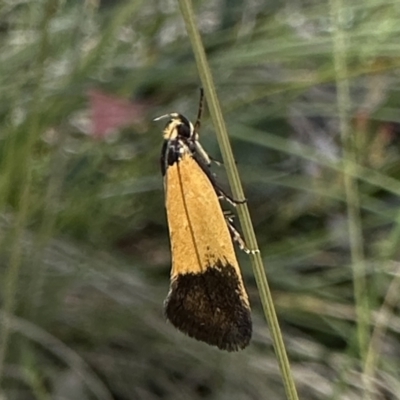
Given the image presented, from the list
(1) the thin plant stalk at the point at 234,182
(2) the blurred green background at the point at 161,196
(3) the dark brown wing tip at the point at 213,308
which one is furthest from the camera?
(2) the blurred green background at the point at 161,196

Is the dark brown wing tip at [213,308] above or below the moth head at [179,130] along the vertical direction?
below

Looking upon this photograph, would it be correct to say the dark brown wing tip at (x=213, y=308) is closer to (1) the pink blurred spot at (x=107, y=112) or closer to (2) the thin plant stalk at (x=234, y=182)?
(2) the thin plant stalk at (x=234, y=182)

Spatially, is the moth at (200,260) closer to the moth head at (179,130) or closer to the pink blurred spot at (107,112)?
the moth head at (179,130)

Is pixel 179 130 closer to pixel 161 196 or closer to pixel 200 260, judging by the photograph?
pixel 200 260

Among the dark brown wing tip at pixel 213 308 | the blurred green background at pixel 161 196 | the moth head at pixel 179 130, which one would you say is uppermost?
the blurred green background at pixel 161 196

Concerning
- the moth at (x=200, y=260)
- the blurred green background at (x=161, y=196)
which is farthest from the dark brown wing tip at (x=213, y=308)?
the blurred green background at (x=161, y=196)

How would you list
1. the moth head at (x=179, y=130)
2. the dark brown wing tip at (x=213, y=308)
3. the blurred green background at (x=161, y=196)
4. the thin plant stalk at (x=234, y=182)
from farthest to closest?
the blurred green background at (x=161, y=196)
the moth head at (x=179, y=130)
the dark brown wing tip at (x=213, y=308)
the thin plant stalk at (x=234, y=182)

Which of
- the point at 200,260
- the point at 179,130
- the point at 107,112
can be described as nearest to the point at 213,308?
the point at 200,260

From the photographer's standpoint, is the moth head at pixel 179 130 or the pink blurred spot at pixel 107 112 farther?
the pink blurred spot at pixel 107 112

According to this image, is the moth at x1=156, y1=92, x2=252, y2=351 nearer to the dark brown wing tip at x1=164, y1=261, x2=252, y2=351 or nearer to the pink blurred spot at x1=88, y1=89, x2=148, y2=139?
the dark brown wing tip at x1=164, y1=261, x2=252, y2=351
